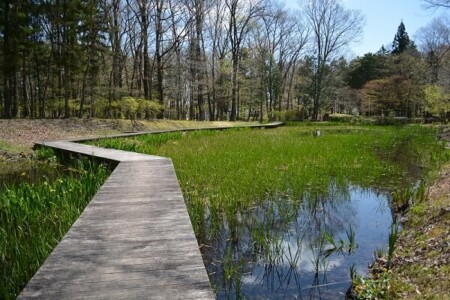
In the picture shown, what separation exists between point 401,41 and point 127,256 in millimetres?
64910

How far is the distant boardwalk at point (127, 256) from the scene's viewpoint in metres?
2.35

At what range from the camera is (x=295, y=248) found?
4.49 m

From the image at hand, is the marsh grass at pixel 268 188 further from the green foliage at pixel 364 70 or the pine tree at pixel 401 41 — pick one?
the pine tree at pixel 401 41

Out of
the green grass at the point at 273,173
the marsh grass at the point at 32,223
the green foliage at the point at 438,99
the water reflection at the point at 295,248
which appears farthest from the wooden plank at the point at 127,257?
the green foliage at the point at 438,99

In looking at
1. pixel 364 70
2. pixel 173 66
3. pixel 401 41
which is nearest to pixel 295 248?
pixel 173 66

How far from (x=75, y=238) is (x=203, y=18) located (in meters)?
33.2

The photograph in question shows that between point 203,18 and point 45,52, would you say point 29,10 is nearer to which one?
point 45,52

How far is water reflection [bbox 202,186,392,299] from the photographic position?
140 inches

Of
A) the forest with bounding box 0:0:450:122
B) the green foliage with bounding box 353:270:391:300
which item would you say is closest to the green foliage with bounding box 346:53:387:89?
the forest with bounding box 0:0:450:122

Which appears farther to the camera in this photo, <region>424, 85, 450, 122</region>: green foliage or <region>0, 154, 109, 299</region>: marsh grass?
<region>424, 85, 450, 122</region>: green foliage

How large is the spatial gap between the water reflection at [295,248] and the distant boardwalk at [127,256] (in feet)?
2.29

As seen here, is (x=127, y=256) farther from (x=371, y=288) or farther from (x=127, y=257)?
(x=371, y=288)

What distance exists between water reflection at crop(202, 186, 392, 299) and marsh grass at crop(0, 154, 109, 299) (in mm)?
1776

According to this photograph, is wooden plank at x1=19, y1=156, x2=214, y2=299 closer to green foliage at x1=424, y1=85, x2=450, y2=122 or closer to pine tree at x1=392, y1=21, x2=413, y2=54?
green foliage at x1=424, y1=85, x2=450, y2=122
